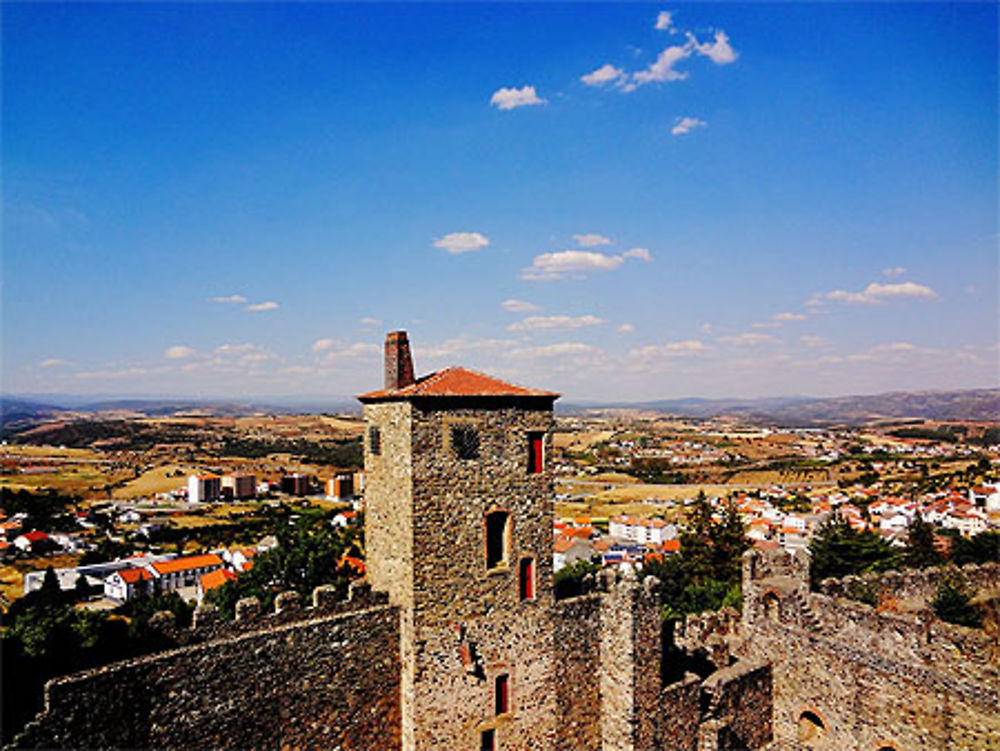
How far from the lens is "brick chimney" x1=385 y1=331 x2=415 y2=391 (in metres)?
15.4

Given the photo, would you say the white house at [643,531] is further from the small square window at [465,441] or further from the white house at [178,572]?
the small square window at [465,441]

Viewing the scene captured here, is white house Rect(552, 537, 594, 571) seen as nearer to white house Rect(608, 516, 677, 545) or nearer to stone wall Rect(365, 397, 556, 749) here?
white house Rect(608, 516, 677, 545)

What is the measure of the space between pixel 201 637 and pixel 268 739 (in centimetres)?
229

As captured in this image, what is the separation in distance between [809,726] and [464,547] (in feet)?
35.1

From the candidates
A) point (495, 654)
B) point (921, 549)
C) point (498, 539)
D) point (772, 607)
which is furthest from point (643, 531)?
point (498, 539)

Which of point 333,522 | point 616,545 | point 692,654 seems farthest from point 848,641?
point 333,522

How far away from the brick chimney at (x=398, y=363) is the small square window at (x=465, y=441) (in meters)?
1.79

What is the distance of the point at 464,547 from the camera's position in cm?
1464

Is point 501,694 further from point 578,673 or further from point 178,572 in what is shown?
point 178,572

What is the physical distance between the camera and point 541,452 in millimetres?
15898

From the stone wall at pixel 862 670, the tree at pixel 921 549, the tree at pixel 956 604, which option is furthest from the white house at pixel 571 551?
the stone wall at pixel 862 670

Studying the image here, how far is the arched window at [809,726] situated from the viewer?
16.9 meters

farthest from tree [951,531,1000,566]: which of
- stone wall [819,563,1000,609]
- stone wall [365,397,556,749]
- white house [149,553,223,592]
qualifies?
white house [149,553,223,592]

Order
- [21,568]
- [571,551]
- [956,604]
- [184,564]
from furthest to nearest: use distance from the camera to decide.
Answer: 1. [571,551]
2. [21,568]
3. [184,564]
4. [956,604]
